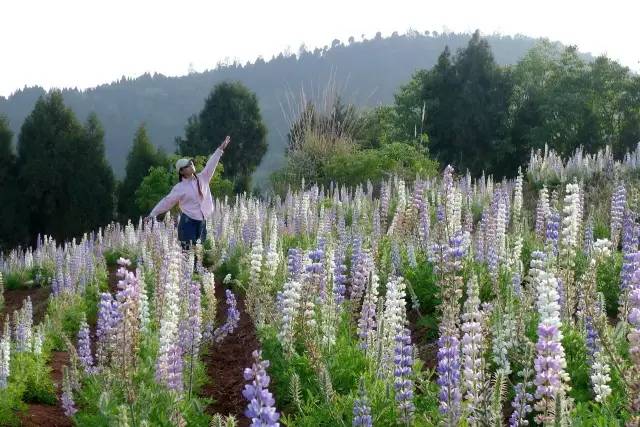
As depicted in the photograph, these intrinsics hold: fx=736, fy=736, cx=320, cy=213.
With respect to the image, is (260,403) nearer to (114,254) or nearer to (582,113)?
(114,254)

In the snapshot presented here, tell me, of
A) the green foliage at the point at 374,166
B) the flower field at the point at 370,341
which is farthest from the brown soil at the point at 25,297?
the green foliage at the point at 374,166

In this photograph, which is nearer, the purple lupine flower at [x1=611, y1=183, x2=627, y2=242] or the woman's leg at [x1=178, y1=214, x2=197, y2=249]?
the purple lupine flower at [x1=611, y1=183, x2=627, y2=242]

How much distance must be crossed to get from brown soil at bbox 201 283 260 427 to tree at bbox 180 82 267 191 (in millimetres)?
38584

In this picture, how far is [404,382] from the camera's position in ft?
12.6

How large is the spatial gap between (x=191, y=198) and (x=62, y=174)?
27.9 metres

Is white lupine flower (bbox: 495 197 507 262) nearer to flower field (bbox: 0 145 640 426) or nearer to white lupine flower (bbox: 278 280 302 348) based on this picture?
flower field (bbox: 0 145 640 426)

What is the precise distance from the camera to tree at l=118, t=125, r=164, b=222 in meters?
36.4

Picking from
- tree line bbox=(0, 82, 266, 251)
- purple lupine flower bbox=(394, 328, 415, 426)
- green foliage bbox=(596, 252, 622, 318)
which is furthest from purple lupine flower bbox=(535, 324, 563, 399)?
tree line bbox=(0, 82, 266, 251)

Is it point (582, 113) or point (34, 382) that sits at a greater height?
point (582, 113)

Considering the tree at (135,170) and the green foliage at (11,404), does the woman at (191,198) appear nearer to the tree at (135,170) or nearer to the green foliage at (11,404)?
the green foliage at (11,404)

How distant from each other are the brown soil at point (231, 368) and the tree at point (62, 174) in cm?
2861

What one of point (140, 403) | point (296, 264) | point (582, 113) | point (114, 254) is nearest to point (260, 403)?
point (140, 403)

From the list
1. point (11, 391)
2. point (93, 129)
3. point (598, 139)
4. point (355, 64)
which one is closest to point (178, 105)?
point (355, 64)

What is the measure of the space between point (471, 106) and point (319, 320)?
Result: 31.0 m
